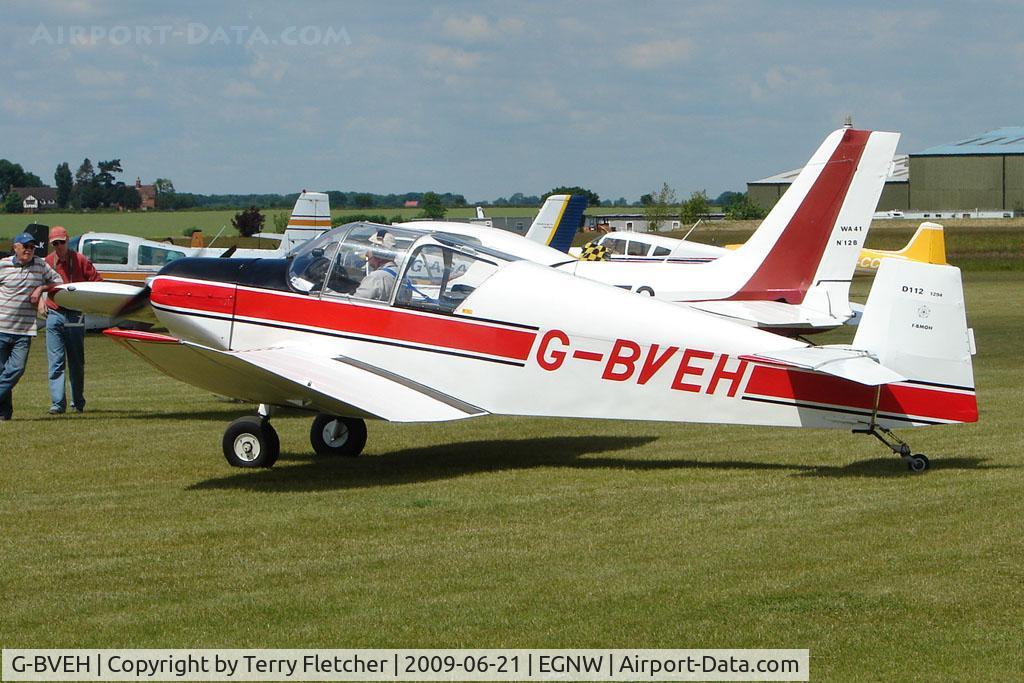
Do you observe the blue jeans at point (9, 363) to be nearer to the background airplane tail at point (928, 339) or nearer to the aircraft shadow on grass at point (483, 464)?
the aircraft shadow on grass at point (483, 464)

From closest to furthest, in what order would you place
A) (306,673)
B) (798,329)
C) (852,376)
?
(306,673)
(852,376)
(798,329)

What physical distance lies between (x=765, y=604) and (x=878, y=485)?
9.16 feet

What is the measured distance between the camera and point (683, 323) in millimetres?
8422

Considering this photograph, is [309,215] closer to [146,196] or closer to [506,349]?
[506,349]

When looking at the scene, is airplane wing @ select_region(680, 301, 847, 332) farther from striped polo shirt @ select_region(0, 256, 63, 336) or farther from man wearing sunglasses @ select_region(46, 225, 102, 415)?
striped polo shirt @ select_region(0, 256, 63, 336)

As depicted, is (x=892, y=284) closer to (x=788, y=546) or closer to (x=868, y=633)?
(x=788, y=546)

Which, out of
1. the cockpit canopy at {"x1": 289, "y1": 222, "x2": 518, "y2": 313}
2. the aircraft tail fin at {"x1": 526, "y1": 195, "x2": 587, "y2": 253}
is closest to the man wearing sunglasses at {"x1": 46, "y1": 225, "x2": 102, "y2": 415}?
the cockpit canopy at {"x1": 289, "y1": 222, "x2": 518, "y2": 313}

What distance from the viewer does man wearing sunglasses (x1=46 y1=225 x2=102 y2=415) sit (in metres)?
12.2

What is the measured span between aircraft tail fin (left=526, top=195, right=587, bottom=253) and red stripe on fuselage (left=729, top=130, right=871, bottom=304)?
43.8 ft

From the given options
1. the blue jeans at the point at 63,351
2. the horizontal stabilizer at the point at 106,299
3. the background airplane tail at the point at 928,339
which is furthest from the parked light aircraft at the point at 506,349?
the blue jeans at the point at 63,351

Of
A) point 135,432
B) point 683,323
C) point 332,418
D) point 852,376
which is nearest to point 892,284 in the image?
point 852,376

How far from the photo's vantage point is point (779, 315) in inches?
539

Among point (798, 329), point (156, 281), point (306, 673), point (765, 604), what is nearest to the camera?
Answer: point (306, 673)

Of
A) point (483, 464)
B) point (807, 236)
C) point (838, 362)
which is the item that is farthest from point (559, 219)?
point (838, 362)
